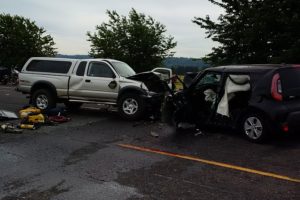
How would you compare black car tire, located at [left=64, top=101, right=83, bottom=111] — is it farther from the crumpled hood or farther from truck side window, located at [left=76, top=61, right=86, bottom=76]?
the crumpled hood

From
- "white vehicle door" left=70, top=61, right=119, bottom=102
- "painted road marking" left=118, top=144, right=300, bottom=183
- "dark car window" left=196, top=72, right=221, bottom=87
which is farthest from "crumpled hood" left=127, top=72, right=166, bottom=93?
"painted road marking" left=118, top=144, right=300, bottom=183

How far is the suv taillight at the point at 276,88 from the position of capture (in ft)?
25.5

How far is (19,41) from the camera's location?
106 ft

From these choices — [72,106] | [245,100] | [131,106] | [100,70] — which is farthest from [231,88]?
[72,106]

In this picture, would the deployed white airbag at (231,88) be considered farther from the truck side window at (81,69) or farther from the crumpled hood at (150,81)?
the truck side window at (81,69)

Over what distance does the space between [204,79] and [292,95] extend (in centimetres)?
213

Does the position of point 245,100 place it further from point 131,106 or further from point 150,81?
point 131,106

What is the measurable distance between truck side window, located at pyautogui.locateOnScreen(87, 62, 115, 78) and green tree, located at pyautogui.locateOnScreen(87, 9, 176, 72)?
14.2 m

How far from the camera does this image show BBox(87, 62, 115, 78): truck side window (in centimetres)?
1204

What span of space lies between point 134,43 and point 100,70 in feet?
48.9

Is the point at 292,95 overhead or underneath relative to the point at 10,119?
overhead

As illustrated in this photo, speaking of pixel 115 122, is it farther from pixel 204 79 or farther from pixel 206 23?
pixel 206 23

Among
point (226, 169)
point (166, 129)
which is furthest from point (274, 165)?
point (166, 129)

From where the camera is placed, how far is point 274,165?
6.63 meters
